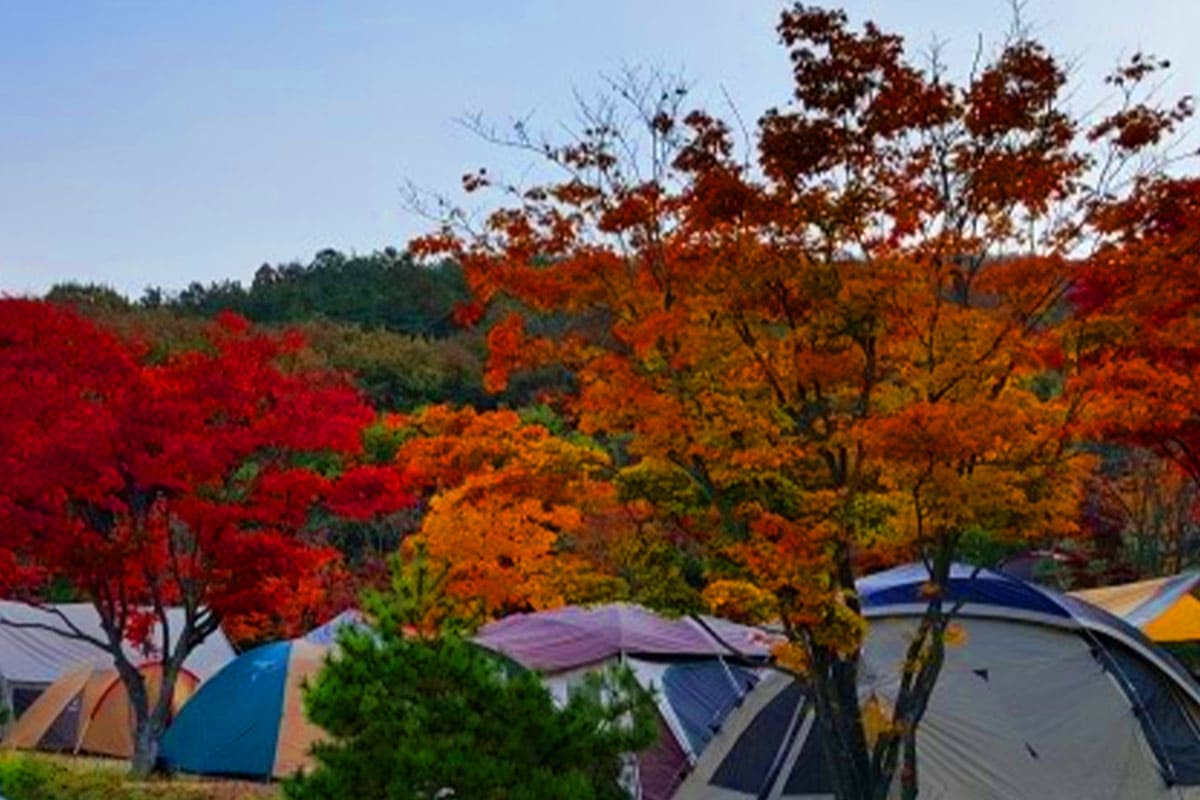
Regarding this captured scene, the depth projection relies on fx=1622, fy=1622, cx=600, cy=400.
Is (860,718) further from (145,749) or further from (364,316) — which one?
(364,316)

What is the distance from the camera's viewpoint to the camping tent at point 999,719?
34.4 feet

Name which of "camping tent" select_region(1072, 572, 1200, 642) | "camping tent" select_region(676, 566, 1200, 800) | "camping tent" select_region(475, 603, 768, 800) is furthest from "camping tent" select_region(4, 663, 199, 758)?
"camping tent" select_region(676, 566, 1200, 800)

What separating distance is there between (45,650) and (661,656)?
49.2 ft

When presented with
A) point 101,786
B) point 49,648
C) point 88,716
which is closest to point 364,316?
point 49,648

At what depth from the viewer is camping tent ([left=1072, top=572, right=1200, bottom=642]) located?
15266mm

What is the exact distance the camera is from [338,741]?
6906 mm

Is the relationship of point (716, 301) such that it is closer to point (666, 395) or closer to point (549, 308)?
point (666, 395)

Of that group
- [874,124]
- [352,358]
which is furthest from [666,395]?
[352,358]

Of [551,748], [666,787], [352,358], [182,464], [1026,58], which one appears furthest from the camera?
[352,358]

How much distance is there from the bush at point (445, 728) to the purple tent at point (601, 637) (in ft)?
15.9

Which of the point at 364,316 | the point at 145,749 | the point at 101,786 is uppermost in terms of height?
the point at 364,316

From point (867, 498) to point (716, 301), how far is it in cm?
137

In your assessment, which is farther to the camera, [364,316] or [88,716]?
[364,316]

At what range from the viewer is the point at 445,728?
676 cm
